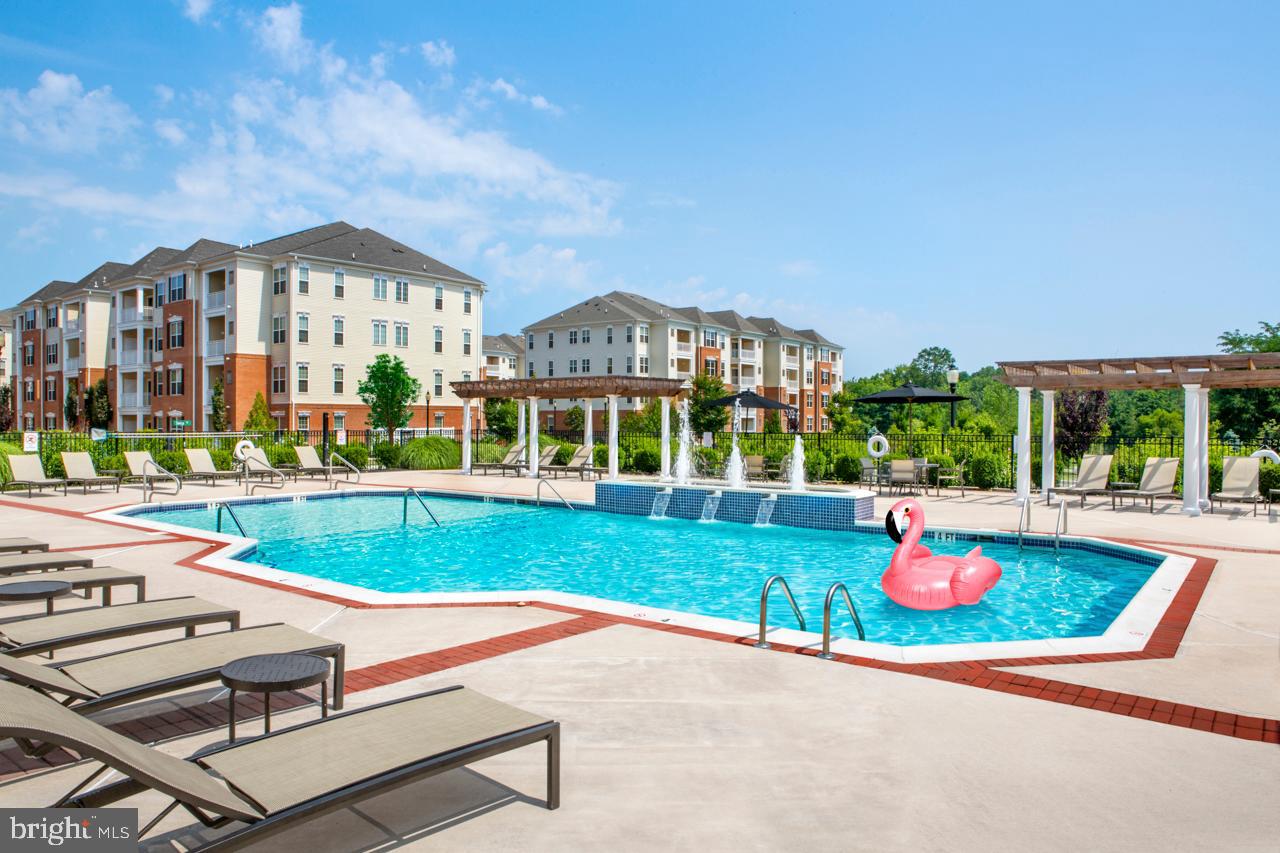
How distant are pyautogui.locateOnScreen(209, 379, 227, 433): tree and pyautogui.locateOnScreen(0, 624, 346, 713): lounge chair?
42422 millimetres

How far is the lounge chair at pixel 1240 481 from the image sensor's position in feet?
53.5

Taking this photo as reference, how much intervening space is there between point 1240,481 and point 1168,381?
2.33 meters

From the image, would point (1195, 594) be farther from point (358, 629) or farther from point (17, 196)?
point (17, 196)

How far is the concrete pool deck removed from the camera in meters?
3.42

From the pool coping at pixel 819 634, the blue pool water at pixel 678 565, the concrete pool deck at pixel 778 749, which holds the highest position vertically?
the pool coping at pixel 819 634

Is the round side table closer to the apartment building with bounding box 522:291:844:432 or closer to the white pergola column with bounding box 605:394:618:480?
the white pergola column with bounding box 605:394:618:480

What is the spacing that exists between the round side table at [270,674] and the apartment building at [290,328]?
138 ft

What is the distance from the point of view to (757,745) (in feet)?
14.2

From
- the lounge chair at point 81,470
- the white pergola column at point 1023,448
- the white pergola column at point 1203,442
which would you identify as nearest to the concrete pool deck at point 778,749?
the white pergola column at point 1203,442

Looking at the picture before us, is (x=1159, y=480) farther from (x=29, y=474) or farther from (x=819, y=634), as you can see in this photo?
(x=29, y=474)

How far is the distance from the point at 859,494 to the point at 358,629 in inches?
428

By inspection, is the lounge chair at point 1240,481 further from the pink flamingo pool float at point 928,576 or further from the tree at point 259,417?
the tree at point 259,417

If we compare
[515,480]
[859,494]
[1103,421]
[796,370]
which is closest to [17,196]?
[515,480]

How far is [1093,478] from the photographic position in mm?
18359
